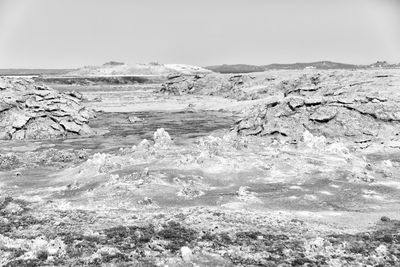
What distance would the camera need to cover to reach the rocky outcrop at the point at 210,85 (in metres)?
94.4

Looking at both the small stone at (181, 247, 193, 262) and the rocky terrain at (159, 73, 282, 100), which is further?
the rocky terrain at (159, 73, 282, 100)

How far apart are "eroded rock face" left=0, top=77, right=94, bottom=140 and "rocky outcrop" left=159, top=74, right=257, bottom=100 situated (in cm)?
4410

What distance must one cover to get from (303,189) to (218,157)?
17.3 ft

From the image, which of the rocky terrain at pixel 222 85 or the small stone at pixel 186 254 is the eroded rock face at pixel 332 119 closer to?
the small stone at pixel 186 254

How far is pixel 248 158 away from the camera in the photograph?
82.3 feet

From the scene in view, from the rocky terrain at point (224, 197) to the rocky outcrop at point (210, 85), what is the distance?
53535mm

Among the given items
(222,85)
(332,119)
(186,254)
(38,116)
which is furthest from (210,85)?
(186,254)

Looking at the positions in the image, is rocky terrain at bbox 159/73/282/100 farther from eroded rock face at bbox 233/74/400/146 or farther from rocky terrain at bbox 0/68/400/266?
rocky terrain at bbox 0/68/400/266

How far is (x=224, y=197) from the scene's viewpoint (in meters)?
19.8

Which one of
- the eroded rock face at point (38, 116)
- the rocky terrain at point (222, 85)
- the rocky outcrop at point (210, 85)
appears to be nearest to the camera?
the eroded rock face at point (38, 116)

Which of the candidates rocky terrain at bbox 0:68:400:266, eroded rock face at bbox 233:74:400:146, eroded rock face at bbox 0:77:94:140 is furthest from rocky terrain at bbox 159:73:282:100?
rocky terrain at bbox 0:68:400:266

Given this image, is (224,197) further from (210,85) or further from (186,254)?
(210,85)

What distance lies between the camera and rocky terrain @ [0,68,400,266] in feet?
45.3

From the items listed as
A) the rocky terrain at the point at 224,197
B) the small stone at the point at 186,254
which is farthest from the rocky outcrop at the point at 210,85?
the small stone at the point at 186,254
